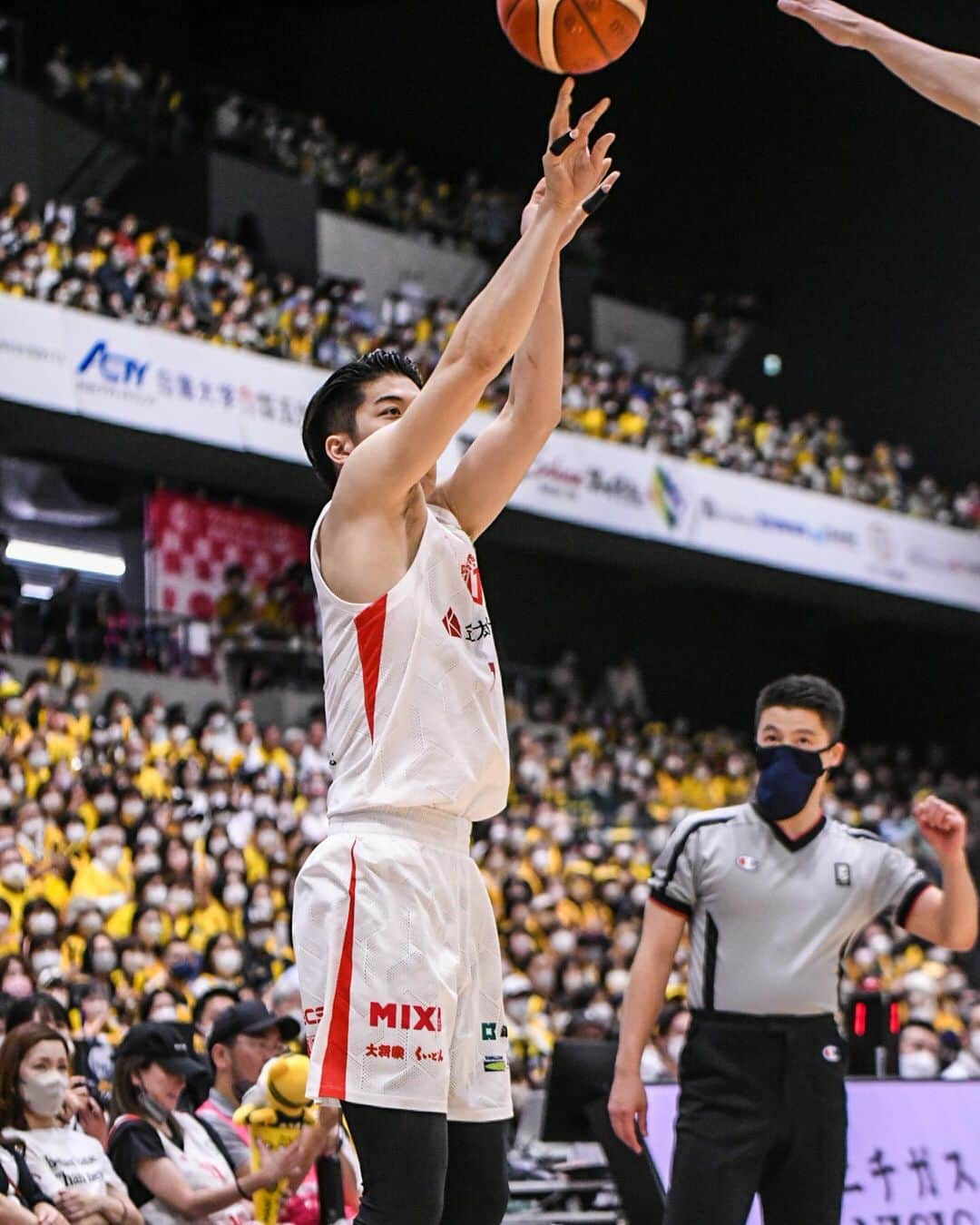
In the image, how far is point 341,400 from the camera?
11.8 feet

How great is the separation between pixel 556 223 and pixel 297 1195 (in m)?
4.07

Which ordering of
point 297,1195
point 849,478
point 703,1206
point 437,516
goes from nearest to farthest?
point 437,516
point 703,1206
point 297,1195
point 849,478

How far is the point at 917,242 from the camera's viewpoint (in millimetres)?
28625

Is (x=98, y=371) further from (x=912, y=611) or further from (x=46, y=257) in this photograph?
(x=912, y=611)

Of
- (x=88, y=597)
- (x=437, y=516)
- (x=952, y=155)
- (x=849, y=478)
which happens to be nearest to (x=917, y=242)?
(x=952, y=155)

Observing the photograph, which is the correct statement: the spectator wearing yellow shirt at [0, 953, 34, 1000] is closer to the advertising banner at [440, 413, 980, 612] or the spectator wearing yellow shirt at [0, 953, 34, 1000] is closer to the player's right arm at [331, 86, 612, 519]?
the player's right arm at [331, 86, 612, 519]

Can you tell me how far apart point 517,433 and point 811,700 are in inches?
57.5

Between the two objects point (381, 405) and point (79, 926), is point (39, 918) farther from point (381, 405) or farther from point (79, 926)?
point (381, 405)

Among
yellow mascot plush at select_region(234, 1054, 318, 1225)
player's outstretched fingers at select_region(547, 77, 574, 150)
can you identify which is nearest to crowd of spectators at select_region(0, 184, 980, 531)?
yellow mascot plush at select_region(234, 1054, 318, 1225)

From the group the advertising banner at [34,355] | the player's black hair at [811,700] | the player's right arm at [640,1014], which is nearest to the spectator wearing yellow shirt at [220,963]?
the player's right arm at [640,1014]

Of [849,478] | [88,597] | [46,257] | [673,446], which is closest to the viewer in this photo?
[46,257]

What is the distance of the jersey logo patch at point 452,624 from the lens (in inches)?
135

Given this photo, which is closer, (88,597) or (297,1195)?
(297,1195)

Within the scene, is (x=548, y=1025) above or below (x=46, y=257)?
below
